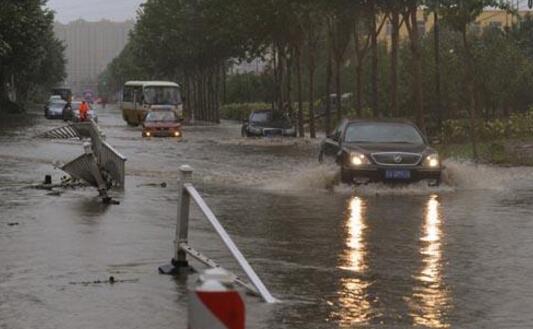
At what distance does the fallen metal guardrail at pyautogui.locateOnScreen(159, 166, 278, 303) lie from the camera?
8758 millimetres

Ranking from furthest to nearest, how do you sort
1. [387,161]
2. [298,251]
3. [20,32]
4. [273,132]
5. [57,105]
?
[57,105] < [20,32] < [273,132] < [387,161] < [298,251]

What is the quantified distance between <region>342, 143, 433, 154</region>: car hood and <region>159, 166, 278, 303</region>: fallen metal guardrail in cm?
925

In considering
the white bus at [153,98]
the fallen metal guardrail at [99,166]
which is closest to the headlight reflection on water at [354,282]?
the fallen metal guardrail at [99,166]

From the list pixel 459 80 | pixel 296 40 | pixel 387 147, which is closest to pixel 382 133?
pixel 387 147

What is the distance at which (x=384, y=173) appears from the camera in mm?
18906

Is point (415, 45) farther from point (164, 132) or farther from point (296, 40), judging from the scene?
point (164, 132)

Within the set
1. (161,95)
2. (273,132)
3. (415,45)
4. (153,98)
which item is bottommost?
(273,132)

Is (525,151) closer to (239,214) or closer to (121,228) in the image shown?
(239,214)

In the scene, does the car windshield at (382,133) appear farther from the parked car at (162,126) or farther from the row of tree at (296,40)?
the parked car at (162,126)

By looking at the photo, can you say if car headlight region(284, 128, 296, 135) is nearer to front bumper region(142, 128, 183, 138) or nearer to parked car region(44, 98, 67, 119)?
front bumper region(142, 128, 183, 138)

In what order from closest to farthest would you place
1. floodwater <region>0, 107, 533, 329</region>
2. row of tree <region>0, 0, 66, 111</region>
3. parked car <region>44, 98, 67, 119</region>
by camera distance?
floodwater <region>0, 107, 533, 329</region> → row of tree <region>0, 0, 66, 111</region> → parked car <region>44, 98, 67, 119</region>

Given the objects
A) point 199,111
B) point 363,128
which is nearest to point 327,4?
point 363,128

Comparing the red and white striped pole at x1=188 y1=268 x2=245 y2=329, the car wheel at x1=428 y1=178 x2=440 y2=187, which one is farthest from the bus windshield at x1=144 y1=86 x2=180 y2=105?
the red and white striped pole at x1=188 y1=268 x2=245 y2=329

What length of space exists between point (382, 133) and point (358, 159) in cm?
151
